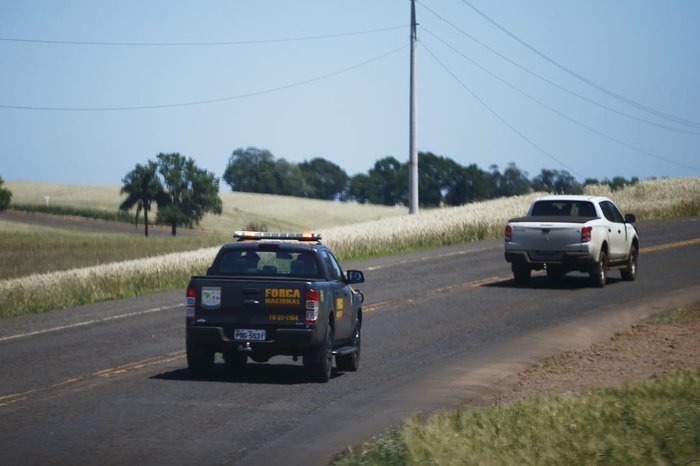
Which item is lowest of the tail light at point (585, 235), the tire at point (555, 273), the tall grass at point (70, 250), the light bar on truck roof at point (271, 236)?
the tall grass at point (70, 250)

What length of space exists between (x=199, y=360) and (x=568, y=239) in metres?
15.8

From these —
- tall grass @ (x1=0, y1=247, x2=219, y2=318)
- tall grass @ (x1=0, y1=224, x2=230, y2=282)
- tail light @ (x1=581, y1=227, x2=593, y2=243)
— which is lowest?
tall grass @ (x1=0, y1=224, x2=230, y2=282)

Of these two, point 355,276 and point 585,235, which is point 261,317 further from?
point 585,235

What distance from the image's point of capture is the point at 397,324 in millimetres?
24859

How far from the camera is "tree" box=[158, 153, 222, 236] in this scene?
4158 inches

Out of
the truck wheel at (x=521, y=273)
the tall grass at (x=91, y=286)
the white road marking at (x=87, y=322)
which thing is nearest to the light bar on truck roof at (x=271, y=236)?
the white road marking at (x=87, y=322)

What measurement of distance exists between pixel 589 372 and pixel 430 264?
64.8 feet

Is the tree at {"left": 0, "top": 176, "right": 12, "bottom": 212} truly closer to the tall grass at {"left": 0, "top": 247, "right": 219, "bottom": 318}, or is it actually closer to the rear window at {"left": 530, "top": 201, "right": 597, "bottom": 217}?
the tall grass at {"left": 0, "top": 247, "right": 219, "bottom": 318}

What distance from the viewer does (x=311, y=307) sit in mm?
16734

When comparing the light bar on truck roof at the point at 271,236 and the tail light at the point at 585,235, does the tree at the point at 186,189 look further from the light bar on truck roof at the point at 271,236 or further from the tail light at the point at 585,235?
the light bar on truck roof at the point at 271,236

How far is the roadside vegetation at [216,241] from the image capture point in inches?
1305

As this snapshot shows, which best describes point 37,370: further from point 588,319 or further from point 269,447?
point 588,319

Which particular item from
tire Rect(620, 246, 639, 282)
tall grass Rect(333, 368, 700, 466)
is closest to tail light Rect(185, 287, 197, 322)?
tall grass Rect(333, 368, 700, 466)

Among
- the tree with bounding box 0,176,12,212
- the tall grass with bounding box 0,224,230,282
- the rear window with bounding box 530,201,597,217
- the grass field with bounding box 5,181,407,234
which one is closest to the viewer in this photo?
the rear window with bounding box 530,201,597,217
